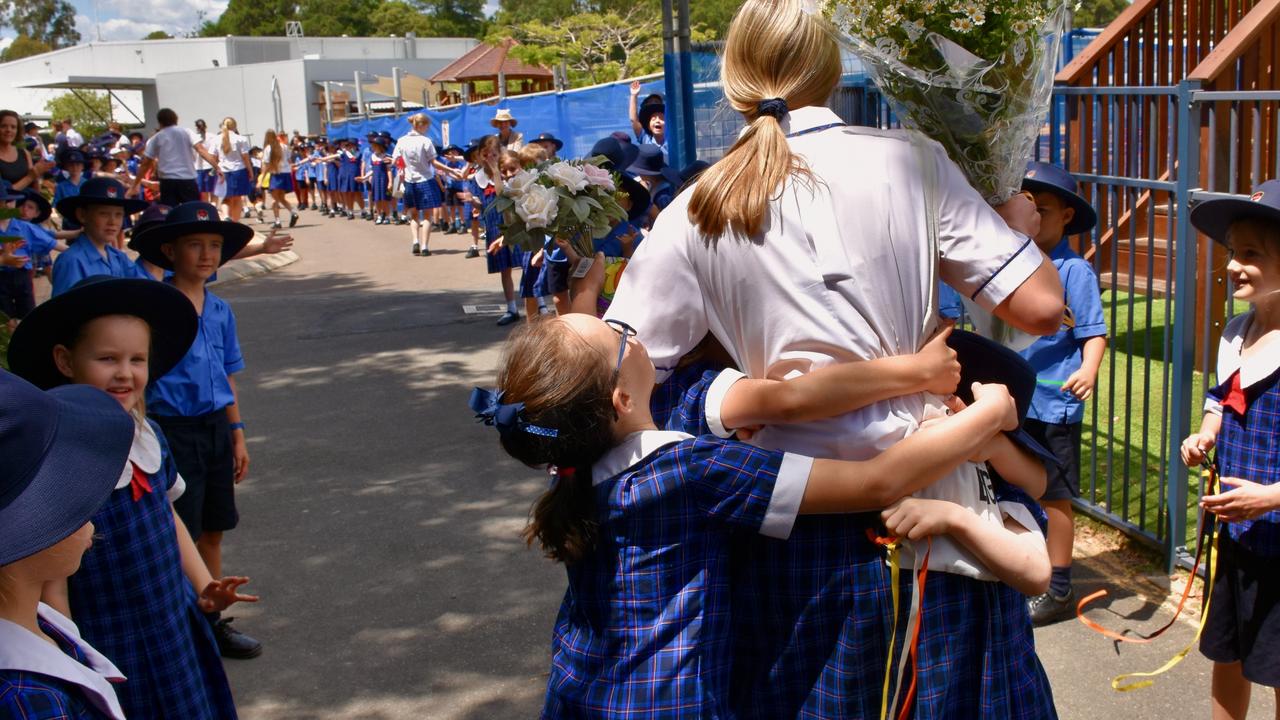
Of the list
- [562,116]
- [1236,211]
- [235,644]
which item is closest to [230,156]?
[562,116]

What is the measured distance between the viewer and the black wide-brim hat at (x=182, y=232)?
4.50 metres

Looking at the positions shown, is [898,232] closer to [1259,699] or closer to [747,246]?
[747,246]

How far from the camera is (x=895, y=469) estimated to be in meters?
1.94

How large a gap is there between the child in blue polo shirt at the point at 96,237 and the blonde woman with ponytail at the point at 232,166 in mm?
14250

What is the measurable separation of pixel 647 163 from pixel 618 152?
1.07ft

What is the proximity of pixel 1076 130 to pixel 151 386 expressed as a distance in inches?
159

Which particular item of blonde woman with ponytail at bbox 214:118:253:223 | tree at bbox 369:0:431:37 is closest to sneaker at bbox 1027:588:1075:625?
blonde woman with ponytail at bbox 214:118:253:223

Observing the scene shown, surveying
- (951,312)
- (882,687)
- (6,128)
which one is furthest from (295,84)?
(882,687)

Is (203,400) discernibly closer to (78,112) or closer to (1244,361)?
(1244,361)

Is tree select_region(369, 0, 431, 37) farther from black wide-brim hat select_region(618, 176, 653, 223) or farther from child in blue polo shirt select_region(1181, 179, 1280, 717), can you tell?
child in blue polo shirt select_region(1181, 179, 1280, 717)

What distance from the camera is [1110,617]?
14.6 feet

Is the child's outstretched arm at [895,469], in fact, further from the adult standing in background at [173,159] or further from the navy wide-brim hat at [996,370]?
the adult standing in background at [173,159]

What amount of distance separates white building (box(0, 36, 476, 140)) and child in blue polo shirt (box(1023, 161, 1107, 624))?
34952 millimetres

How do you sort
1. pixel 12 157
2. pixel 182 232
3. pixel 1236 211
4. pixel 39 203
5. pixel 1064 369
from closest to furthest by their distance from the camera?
pixel 1236 211 < pixel 1064 369 < pixel 182 232 < pixel 39 203 < pixel 12 157
